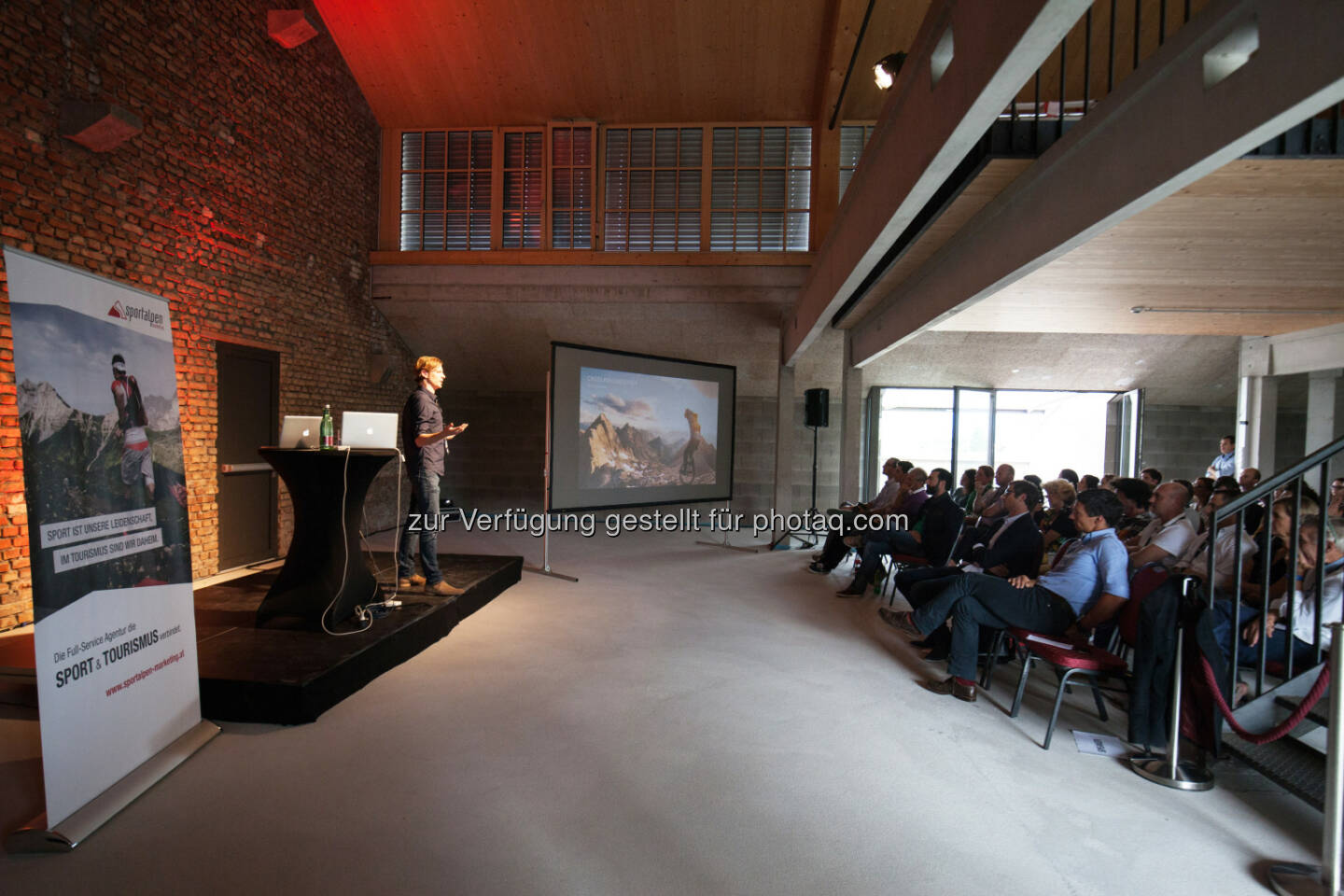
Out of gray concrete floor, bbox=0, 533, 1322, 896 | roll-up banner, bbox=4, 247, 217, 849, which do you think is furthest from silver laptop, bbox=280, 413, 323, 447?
gray concrete floor, bbox=0, 533, 1322, 896

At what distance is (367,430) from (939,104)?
3.39 meters

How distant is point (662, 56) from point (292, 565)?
668 cm

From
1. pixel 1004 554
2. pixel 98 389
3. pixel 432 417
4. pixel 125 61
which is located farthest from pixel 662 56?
pixel 98 389

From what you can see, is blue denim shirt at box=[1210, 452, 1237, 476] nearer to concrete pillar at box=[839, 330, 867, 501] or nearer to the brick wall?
concrete pillar at box=[839, 330, 867, 501]

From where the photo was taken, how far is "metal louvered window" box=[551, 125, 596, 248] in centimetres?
852

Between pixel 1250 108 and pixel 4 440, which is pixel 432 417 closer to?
pixel 4 440

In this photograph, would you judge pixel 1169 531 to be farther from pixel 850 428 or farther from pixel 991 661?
pixel 850 428

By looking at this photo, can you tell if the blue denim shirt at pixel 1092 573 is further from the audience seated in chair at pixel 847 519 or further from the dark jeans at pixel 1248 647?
the audience seated in chair at pixel 847 519

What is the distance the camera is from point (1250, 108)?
6.04 feet

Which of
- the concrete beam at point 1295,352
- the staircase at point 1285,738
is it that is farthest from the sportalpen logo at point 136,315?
the concrete beam at point 1295,352

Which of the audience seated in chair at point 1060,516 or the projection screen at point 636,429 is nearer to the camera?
the audience seated in chair at point 1060,516

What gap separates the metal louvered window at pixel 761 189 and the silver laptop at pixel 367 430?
17.7 ft

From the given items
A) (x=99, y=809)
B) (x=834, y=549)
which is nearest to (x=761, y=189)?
(x=834, y=549)

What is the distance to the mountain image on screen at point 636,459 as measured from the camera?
6273 mm
